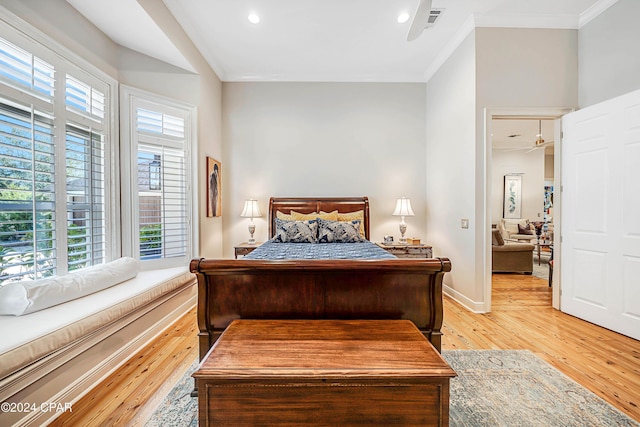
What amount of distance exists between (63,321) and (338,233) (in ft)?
9.04

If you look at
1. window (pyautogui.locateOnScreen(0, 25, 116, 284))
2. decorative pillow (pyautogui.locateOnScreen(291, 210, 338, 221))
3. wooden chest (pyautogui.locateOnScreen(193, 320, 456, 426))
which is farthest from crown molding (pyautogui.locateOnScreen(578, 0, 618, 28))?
window (pyautogui.locateOnScreen(0, 25, 116, 284))

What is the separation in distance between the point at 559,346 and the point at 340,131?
3.66 metres

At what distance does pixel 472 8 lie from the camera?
295 centimetres

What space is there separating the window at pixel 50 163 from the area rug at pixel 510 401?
57.5 inches

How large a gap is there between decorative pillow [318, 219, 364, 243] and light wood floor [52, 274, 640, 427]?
142 cm

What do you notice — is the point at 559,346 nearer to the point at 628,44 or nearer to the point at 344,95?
the point at 628,44

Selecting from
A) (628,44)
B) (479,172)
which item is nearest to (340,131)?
(479,172)

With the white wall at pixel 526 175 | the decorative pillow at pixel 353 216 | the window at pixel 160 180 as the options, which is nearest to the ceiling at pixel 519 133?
the white wall at pixel 526 175

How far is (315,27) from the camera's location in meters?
3.21

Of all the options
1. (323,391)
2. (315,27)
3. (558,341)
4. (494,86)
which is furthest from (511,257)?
(323,391)

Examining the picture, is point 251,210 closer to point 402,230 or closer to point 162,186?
point 162,186

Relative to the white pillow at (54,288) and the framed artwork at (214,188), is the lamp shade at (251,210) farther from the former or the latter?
the white pillow at (54,288)

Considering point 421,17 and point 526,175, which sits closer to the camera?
point 421,17

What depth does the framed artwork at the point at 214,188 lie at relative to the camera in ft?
12.4
